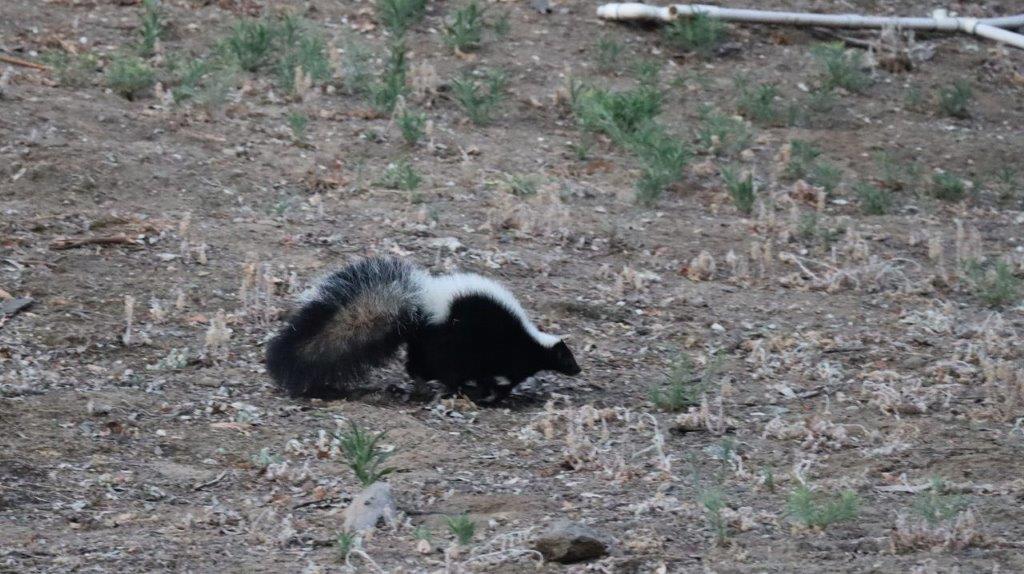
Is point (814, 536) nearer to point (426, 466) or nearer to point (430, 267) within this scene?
point (426, 466)

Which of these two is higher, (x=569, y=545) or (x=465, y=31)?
(x=465, y=31)

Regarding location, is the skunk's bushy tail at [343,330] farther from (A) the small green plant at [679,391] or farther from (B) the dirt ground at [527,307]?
(A) the small green plant at [679,391]

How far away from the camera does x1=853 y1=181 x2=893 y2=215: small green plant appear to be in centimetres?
925

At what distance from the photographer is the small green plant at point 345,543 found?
4395mm

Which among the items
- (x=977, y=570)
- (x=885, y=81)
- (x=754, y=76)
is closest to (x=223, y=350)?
(x=977, y=570)

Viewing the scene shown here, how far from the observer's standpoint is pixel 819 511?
480 centimetres

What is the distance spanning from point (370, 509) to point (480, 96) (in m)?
5.81

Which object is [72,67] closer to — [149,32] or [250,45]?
[149,32]

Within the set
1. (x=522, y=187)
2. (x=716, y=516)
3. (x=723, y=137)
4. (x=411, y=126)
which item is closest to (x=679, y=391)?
(x=716, y=516)

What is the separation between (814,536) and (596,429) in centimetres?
150

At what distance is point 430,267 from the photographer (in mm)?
Answer: 7648

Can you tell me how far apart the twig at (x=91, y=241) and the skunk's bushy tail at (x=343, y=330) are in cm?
161

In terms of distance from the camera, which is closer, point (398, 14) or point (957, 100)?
point (957, 100)

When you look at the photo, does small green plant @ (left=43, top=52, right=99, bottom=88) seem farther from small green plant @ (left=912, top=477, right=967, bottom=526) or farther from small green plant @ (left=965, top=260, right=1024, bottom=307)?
small green plant @ (left=912, top=477, right=967, bottom=526)
